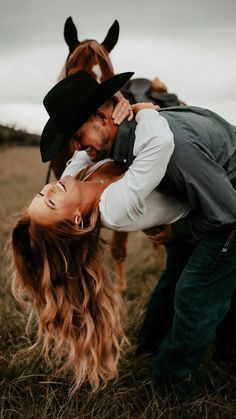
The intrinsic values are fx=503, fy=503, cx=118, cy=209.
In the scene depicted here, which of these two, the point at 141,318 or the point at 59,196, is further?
the point at 141,318

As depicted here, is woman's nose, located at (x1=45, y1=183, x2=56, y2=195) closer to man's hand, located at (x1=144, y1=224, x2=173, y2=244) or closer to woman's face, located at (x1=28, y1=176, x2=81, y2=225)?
woman's face, located at (x1=28, y1=176, x2=81, y2=225)

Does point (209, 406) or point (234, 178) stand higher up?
point (234, 178)

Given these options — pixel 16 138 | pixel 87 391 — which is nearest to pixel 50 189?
pixel 87 391

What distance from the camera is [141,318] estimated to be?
369 centimetres

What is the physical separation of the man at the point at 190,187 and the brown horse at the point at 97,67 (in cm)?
135

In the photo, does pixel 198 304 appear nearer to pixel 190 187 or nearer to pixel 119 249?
pixel 190 187

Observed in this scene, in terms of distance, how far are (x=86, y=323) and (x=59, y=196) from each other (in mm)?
829

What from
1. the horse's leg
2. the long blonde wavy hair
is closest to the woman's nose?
the long blonde wavy hair

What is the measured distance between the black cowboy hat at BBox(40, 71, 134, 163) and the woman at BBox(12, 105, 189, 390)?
0.78 ft

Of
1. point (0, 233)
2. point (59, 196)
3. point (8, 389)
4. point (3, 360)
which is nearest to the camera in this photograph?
point (59, 196)

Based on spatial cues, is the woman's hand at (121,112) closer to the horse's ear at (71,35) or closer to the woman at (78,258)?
the woman at (78,258)

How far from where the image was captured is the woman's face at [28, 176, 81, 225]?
230 cm

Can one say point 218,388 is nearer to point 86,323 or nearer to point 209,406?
point 209,406

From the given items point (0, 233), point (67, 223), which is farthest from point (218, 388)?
point (0, 233)
